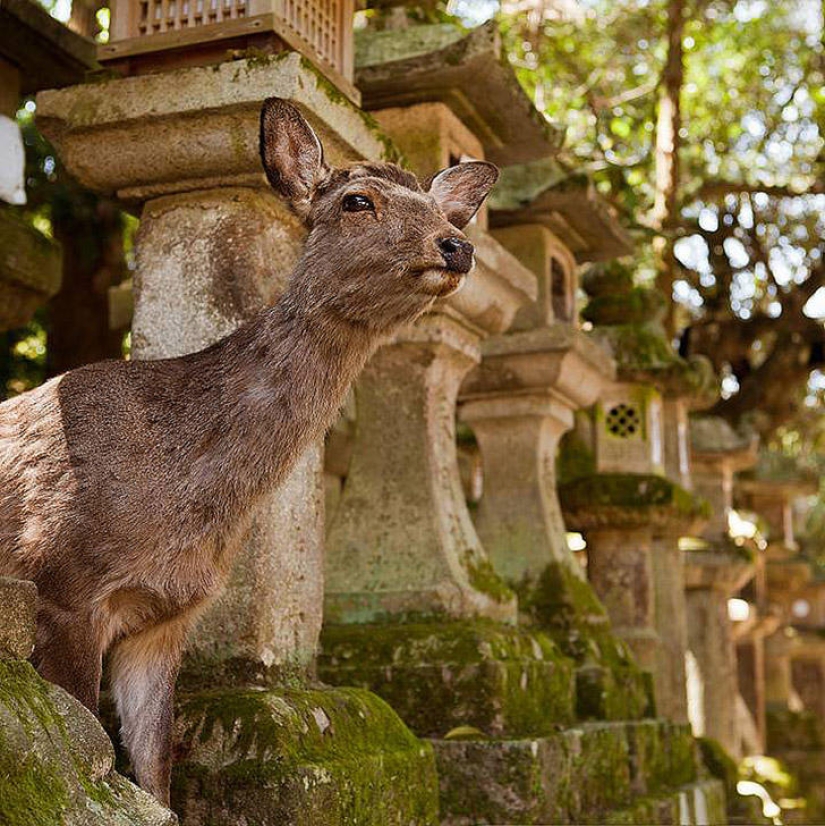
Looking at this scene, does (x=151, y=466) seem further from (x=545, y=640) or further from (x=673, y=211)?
(x=673, y=211)

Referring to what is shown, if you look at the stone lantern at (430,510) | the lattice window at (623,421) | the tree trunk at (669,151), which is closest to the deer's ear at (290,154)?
the stone lantern at (430,510)

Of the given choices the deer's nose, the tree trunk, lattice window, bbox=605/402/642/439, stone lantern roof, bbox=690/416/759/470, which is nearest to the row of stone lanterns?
lattice window, bbox=605/402/642/439

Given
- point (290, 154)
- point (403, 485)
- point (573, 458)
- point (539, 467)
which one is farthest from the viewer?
point (573, 458)

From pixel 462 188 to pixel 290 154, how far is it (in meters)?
0.58

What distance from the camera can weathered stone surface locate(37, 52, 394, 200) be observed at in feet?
13.7

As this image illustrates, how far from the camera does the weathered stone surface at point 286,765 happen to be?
3.56 m

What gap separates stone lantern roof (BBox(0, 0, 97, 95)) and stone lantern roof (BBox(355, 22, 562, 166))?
129 centimetres

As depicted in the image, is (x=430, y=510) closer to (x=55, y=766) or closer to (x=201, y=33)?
(x=201, y=33)

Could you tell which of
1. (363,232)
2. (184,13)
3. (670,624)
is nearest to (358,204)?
(363,232)

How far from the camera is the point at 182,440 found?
3.52m

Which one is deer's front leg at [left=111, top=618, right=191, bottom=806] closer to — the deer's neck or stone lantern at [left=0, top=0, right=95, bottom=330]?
the deer's neck

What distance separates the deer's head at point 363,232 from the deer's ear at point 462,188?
0.39 ft

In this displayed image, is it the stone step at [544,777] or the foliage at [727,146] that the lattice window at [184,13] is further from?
the foliage at [727,146]

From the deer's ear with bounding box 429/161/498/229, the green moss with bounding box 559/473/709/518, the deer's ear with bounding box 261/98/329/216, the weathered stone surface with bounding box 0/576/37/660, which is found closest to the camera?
the weathered stone surface with bounding box 0/576/37/660
